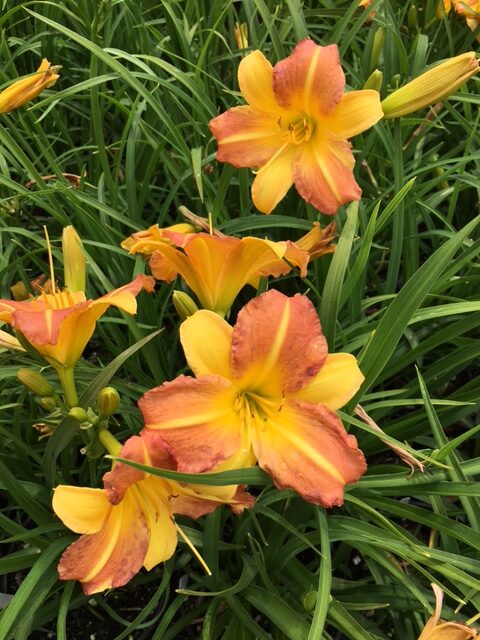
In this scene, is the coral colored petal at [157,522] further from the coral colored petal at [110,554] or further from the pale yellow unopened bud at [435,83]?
the pale yellow unopened bud at [435,83]

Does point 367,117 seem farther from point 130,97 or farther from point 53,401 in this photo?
point 130,97

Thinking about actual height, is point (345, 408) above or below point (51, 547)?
above

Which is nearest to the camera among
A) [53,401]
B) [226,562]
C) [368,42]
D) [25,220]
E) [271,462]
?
[271,462]

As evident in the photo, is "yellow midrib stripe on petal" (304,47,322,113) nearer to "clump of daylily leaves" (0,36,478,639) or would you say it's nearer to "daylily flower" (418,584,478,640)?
"clump of daylily leaves" (0,36,478,639)

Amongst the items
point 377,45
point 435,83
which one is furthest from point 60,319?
point 377,45

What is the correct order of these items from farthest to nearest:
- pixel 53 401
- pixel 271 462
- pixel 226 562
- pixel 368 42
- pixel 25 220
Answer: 1. pixel 25 220
2. pixel 368 42
3. pixel 226 562
4. pixel 53 401
5. pixel 271 462

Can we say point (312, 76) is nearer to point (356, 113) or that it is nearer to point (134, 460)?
point (356, 113)

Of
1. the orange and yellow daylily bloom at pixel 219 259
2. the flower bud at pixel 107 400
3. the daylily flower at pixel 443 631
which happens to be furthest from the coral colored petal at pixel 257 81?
the daylily flower at pixel 443 631

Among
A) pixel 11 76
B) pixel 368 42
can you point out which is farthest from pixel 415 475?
pixel 11 76
